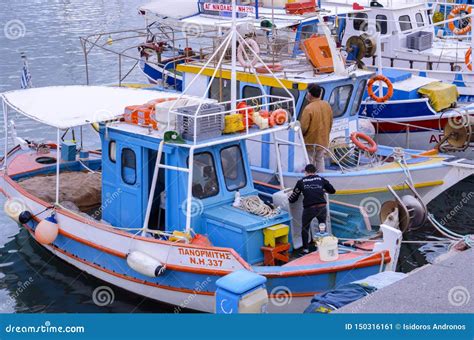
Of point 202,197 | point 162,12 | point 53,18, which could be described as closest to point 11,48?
point 53,18

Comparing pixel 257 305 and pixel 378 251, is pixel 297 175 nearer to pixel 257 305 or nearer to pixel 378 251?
pixel 378 251

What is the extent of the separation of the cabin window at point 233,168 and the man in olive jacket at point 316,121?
7.41 ft

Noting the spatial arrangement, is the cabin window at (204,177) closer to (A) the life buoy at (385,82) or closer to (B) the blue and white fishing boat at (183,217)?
(B) the blue and white fishing boat at (183,217)

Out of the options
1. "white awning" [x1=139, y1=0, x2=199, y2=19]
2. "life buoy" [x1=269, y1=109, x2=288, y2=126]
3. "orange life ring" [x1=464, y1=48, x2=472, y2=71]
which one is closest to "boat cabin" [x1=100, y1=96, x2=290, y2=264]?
"life buoy" [x1=269, y1=109, x2=288, y2=126]

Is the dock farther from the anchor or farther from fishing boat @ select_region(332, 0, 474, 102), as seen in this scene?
fishing boat @ select_region(332, 0, 474, 102)

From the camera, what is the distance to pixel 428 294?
8625mm

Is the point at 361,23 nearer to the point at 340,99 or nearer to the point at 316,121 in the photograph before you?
the point at 340,99

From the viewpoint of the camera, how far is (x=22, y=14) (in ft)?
139

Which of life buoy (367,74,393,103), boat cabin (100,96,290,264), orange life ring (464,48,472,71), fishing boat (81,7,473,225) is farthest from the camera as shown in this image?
orange life ring (464,48,472,71)

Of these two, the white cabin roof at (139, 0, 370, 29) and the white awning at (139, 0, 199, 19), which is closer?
the white cabin roof at (139, 0, 370, 29)

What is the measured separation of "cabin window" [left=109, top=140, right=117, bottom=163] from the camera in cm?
1246

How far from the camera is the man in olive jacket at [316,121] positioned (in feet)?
45.7

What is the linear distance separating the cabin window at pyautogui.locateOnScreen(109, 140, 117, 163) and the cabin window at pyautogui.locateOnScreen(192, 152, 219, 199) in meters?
1.51

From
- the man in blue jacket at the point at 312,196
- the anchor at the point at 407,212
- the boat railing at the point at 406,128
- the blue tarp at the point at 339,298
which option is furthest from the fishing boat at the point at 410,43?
the blue tarp at the point at 339,298
